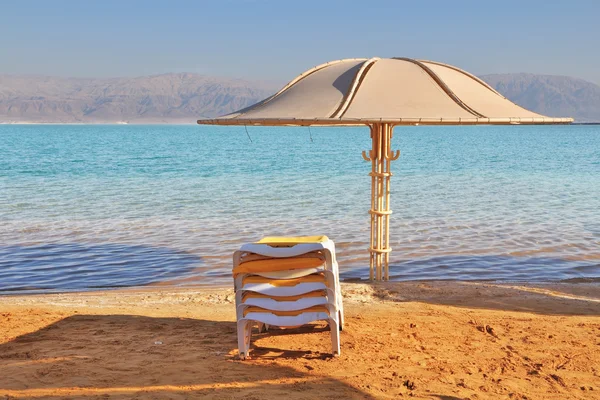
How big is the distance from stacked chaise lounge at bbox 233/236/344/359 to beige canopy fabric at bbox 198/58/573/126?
150 centimetres

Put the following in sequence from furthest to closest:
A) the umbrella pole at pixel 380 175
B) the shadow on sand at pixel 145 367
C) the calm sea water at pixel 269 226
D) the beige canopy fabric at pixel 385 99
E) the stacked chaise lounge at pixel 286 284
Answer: the calm sea water at pixel 269 226 → the umbrella pole at pixel 380 175 → the beige canopy fabric at pixel 385 99 → the stacked chaise lounge at pixel 286 284 → the shadow on sand at pixel 145 367

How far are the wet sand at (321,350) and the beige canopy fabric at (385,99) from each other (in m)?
1.87

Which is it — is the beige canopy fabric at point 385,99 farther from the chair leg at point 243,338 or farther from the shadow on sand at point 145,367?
the shadow on sand at point 145,367

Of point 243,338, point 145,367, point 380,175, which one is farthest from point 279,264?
point 380,175

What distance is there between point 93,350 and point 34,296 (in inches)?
134

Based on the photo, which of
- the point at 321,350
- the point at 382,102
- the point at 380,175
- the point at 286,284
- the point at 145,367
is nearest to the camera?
the point at 145,367

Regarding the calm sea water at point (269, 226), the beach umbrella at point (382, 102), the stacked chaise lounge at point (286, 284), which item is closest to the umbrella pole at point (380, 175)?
the beach umbrella at point (382, 102)

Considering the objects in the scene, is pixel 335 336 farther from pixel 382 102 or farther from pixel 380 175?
pixel 380 175

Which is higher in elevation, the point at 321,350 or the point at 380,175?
the point at 380,175

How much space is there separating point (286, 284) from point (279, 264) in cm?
18

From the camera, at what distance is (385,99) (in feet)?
22.3

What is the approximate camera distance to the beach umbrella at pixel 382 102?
648 centimetres

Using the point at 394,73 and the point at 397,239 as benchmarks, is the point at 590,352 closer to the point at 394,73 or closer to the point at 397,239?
the point at 394,73

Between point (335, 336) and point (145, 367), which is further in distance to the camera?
point (335, 336)
